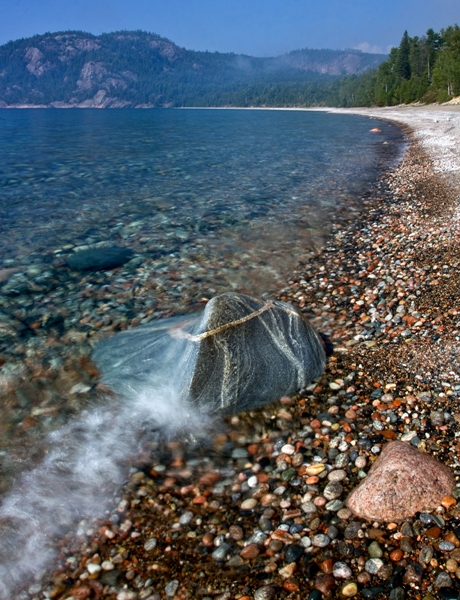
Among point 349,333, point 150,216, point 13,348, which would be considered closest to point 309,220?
point 150,216

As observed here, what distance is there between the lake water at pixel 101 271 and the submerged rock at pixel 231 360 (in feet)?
1.93

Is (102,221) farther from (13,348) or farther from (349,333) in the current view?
(349,333)

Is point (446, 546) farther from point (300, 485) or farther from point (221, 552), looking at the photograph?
point (221, 552)

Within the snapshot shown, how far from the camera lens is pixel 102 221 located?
14.2 meters

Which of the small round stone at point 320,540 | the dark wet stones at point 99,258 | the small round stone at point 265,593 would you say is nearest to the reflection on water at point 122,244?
the dark wet stones at point 99,258

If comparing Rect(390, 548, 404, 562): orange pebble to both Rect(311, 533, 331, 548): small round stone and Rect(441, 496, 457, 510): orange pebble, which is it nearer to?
Rect(311, 533, 331, 548): small round stone

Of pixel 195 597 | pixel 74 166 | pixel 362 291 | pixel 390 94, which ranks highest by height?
pixel 390 94

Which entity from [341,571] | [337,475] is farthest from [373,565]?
[337,475]

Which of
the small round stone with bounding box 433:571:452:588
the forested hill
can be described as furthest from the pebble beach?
the forested hill

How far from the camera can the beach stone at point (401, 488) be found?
370 cm

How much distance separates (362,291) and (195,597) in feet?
19.9

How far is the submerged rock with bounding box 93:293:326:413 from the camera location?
5398 millimetres

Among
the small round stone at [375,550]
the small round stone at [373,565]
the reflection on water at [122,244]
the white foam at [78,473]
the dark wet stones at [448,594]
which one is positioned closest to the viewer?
the dark wet stones at [448,594]

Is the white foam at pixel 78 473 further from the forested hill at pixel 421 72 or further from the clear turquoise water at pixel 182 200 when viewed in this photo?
the forested hill at pixel 421 72
